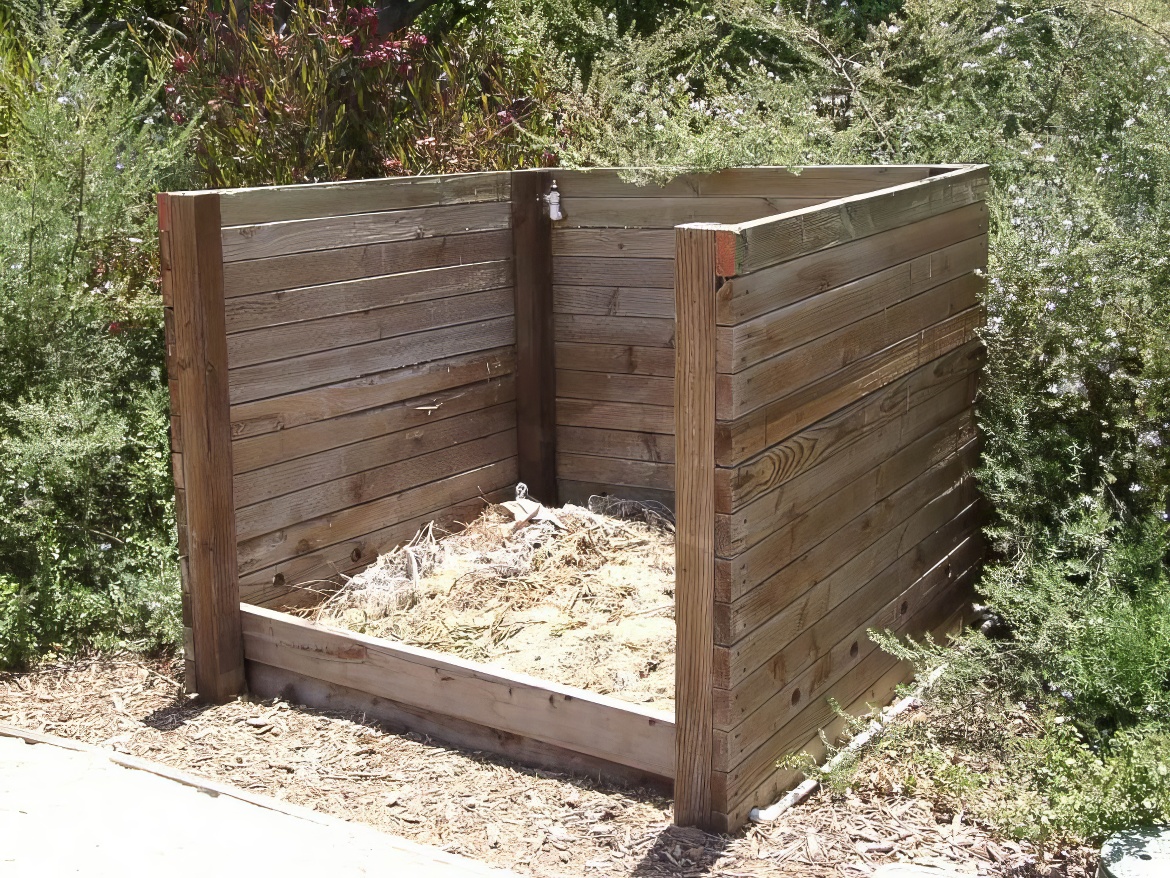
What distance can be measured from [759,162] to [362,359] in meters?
1.80

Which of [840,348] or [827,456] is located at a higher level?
[840,348]

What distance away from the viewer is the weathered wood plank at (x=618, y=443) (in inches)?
208

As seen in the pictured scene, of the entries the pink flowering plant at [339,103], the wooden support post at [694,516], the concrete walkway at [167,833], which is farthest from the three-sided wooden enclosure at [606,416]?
the pink flowering plant at [339,103]

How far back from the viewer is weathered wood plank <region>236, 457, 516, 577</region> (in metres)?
4.27

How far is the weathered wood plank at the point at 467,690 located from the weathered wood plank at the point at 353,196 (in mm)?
1312

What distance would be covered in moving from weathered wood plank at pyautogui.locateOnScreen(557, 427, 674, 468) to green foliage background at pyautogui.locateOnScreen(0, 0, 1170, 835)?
1.16 meters

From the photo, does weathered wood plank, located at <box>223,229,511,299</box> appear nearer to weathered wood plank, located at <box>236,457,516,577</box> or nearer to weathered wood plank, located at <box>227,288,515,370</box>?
weathered wood plank, located at <box>227,288,515,370</box>

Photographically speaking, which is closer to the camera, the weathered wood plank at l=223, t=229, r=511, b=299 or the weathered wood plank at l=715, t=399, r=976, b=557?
the weathered wood plank at l=715, t=399, r=976, b=557

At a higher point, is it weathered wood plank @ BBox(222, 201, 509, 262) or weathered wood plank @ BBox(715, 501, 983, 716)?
weathered wood plank @ BBox(222, 201, 509, 262)

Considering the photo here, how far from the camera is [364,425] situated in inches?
181

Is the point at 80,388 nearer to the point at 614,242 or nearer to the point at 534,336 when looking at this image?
the point at 534,336

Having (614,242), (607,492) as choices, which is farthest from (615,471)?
(614,242)

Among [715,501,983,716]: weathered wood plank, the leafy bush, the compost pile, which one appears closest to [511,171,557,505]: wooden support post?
the compost pile

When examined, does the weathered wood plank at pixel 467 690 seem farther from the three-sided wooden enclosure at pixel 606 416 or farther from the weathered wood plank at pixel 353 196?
the weathered wood plank at pixel 353 196
